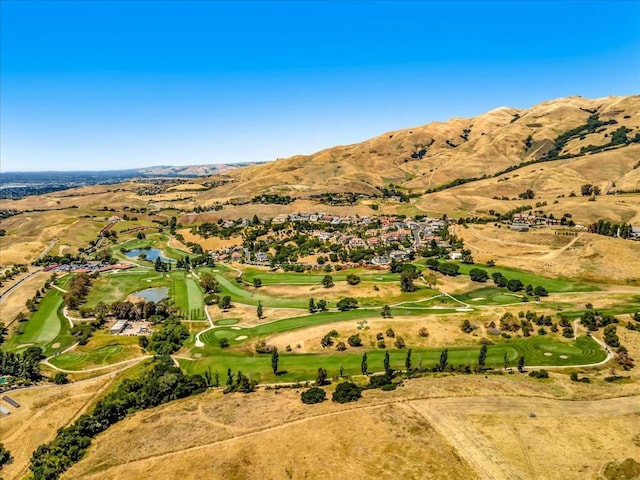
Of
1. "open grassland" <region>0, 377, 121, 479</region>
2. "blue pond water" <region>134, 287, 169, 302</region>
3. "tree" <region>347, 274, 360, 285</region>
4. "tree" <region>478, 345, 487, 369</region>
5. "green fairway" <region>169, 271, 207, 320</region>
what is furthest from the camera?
"blue pond water" <region>134, 287, 169, 302</region>

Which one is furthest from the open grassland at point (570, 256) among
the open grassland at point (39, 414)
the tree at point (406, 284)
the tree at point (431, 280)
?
the open grassland at point (39, 414)

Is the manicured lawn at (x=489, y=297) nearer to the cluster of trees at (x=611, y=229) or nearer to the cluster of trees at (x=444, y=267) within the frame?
the cluster of trees at (x=444, y=267)

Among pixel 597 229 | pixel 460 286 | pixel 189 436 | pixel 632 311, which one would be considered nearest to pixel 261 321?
pixel 189 436

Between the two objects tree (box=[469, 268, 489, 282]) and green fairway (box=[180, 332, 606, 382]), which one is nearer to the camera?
green fairway (box=[180, 332, 606, 382])

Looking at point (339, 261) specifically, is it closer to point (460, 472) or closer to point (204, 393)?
point (204, 393)

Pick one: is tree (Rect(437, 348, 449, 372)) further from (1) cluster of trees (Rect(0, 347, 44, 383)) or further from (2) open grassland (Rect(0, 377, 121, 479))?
(1) cluster of trees (Rect(0, 347, 44, 383))

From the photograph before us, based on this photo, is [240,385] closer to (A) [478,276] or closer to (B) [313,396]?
(B) [313,396]

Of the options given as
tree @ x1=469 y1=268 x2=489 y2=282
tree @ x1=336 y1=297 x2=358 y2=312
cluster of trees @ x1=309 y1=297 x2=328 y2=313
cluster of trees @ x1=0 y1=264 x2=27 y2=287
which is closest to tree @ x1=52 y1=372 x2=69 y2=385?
cluster of trees @ x1=309 y1=297 x2=328 y2=313
